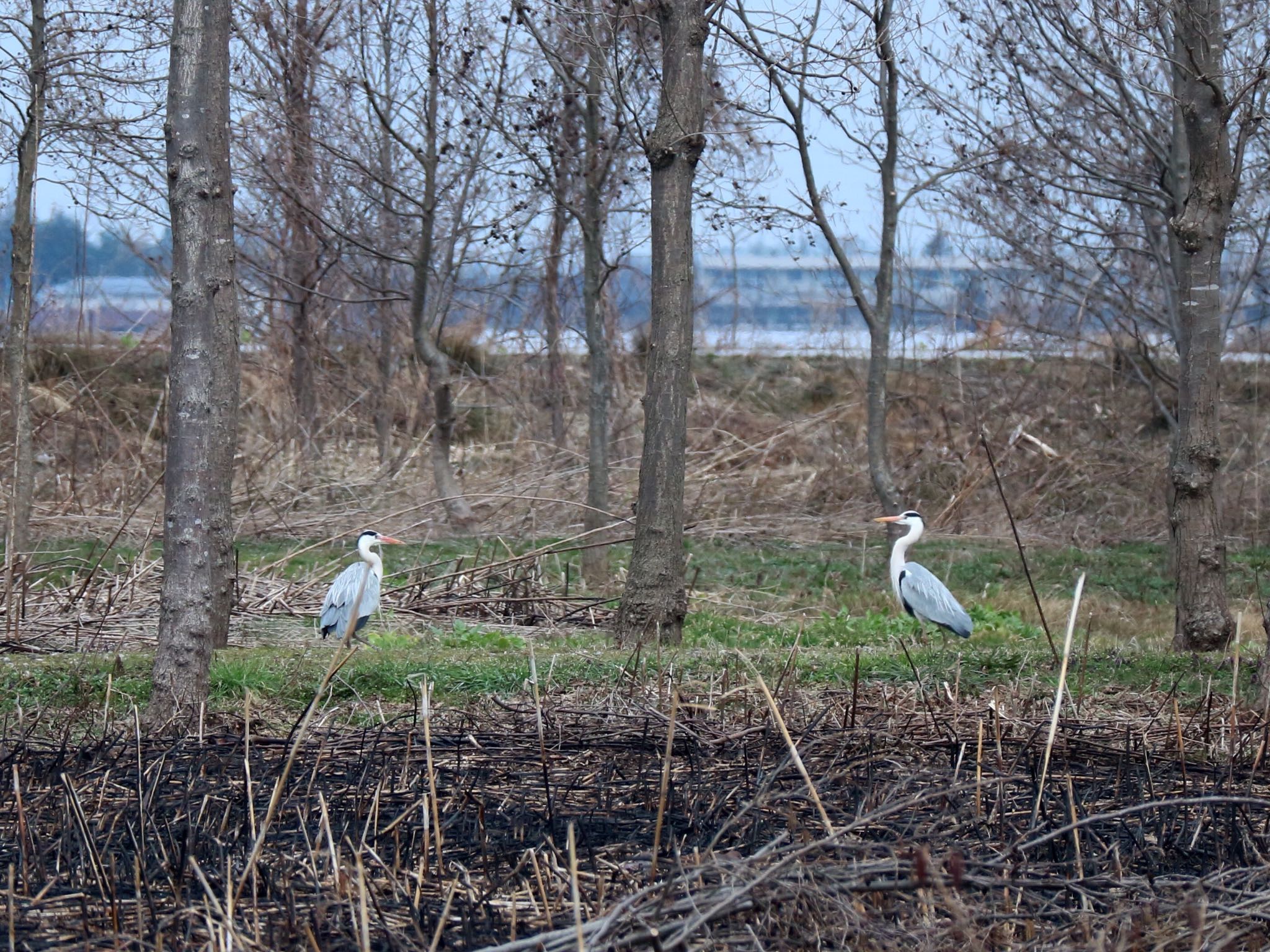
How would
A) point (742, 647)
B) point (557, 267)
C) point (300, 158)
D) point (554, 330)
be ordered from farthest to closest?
point (554, 330) → point (557, 267) → point (300, 158) → point (742, 647)

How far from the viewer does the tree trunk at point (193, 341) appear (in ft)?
18.1

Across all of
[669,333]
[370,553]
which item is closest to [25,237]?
[370,553]

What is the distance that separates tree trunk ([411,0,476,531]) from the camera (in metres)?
12.8

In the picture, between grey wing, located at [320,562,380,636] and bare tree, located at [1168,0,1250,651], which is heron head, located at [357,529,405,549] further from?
bare tree, located at [1168,0,1250,651]

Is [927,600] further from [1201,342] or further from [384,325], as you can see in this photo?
[384,325]

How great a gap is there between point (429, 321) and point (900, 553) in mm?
6626

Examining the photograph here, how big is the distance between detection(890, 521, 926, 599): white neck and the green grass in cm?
30

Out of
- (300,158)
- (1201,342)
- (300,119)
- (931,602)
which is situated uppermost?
(300,119)

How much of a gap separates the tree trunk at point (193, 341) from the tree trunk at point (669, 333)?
290cm

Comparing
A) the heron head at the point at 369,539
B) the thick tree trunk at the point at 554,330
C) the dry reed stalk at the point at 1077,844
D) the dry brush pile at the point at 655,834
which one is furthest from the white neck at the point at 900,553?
the thick tree trunk at the point at 554,330

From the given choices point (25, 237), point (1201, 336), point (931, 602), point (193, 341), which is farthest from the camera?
point (25, 237)

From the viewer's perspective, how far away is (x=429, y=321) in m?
14.6

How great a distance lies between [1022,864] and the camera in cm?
355

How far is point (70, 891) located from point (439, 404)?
11.4m
